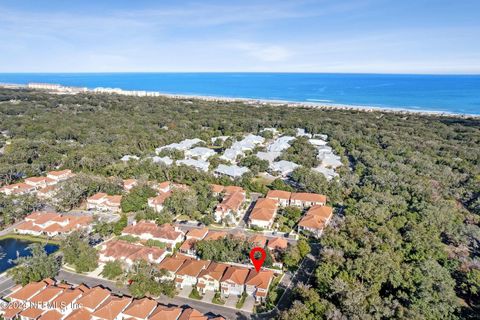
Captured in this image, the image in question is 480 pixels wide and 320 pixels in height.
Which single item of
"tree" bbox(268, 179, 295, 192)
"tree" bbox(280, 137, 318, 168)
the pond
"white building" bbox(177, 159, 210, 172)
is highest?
"tree" bbox(280, 137, 318, 168)

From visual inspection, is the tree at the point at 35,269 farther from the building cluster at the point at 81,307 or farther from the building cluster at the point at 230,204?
the building cluster at the point at 230,204

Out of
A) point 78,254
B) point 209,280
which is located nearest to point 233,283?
point 209,280

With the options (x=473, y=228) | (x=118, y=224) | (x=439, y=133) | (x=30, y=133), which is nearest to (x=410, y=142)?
(x=439, y=133)

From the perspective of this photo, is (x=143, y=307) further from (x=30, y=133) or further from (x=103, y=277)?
(x=30, y=133)

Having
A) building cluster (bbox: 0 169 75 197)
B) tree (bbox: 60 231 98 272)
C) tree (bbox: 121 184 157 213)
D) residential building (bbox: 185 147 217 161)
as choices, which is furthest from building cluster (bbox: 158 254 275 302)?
residential building (bbox: 185 147 217 161)

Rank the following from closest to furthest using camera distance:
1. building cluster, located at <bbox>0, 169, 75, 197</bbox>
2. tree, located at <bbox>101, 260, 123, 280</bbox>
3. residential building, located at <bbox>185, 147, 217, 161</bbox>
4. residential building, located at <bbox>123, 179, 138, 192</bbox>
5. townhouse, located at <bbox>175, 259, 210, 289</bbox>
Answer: townhouse, located at <bbox>175, 259, 210, 289</bbox>
tree, located at <bbox>101, 260, 123, 280</bbox>
building cluster, located at <bbox>0, 169, 75, 197</bbox>
residential building, located at <bbox>123, 179, 138, 192</bbox>
residential building, located at <bbox>185, 147, 217, 161</bbox>

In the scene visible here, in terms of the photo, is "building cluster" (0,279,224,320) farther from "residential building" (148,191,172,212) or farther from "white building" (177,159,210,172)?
"white building" (177,159,210,172)

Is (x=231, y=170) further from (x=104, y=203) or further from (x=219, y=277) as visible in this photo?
(x=219, y=277)
